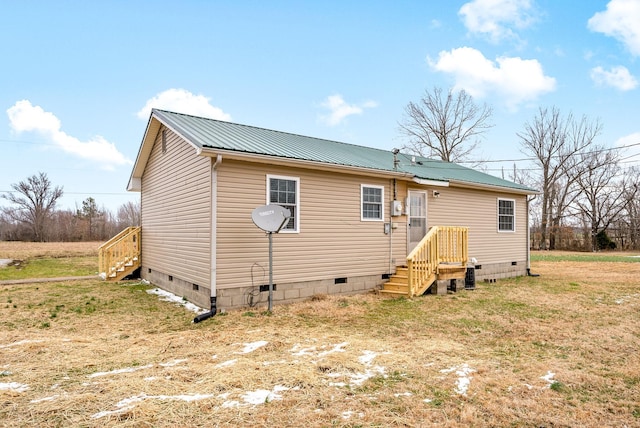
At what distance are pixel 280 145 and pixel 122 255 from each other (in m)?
7.42

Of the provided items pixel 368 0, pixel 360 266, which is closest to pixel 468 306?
pixel 360 266

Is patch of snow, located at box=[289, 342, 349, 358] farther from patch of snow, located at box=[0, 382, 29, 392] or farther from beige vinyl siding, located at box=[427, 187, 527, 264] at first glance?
beige vinyl siding, located at box=[427, 187, 527, 264]

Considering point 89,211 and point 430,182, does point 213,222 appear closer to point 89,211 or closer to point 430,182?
point 430,182

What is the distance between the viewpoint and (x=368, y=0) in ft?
43.1

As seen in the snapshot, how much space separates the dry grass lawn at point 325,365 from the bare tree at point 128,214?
45.1 metres

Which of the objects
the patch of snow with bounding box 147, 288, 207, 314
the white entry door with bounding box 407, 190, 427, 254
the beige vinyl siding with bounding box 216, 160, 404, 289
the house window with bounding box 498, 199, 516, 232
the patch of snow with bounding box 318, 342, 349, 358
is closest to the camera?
the patch of snow with bounding box 318, 342, 349, 358

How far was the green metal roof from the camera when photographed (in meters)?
7.90

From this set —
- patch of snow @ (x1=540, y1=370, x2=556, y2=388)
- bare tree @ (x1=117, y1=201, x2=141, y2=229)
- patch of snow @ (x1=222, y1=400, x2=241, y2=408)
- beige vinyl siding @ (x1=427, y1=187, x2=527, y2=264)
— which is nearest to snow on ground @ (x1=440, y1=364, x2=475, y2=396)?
patch of snow @ (x1=540, y1=370, x2=556, y2=388)

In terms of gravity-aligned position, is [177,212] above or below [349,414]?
above

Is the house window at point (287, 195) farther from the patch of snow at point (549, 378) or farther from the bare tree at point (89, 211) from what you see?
the bare tree at point (89, 211)

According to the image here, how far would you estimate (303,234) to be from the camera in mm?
8609

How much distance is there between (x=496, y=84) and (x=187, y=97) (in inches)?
770

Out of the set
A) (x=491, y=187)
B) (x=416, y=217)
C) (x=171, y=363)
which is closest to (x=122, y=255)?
(x=171, y=363)

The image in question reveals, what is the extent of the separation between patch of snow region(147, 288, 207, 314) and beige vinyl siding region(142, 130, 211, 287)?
499 millimetres
